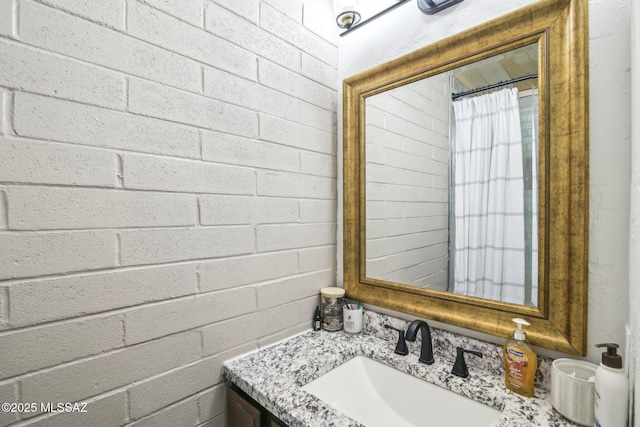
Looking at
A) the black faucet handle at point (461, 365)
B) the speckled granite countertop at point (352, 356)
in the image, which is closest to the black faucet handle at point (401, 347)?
the speckled granite countertop at point (352, 356)

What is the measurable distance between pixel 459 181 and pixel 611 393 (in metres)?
0.63

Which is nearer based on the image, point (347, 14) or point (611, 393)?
point (611, 393)

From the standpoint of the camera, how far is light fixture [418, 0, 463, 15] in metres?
0.98

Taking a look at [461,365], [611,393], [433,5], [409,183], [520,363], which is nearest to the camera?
[611,393]

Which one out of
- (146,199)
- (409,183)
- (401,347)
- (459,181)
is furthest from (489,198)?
(146,199)

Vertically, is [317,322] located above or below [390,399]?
above

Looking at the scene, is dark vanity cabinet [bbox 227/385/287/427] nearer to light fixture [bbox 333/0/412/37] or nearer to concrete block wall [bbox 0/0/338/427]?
concrete block wall [bbox 0/0/338/427]

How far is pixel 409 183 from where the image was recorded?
113 cm

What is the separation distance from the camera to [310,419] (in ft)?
2.26

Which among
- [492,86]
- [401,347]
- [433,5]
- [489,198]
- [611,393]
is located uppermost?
[433,5]

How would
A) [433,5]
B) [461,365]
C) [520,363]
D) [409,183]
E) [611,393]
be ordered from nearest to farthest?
[611,393], [520,363], [461,365], [433,5], [409,183]

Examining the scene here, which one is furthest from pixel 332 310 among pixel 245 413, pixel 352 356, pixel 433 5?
pixel 433 5

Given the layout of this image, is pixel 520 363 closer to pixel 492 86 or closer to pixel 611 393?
pixel 611 393

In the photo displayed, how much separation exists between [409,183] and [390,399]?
0.76 metres
